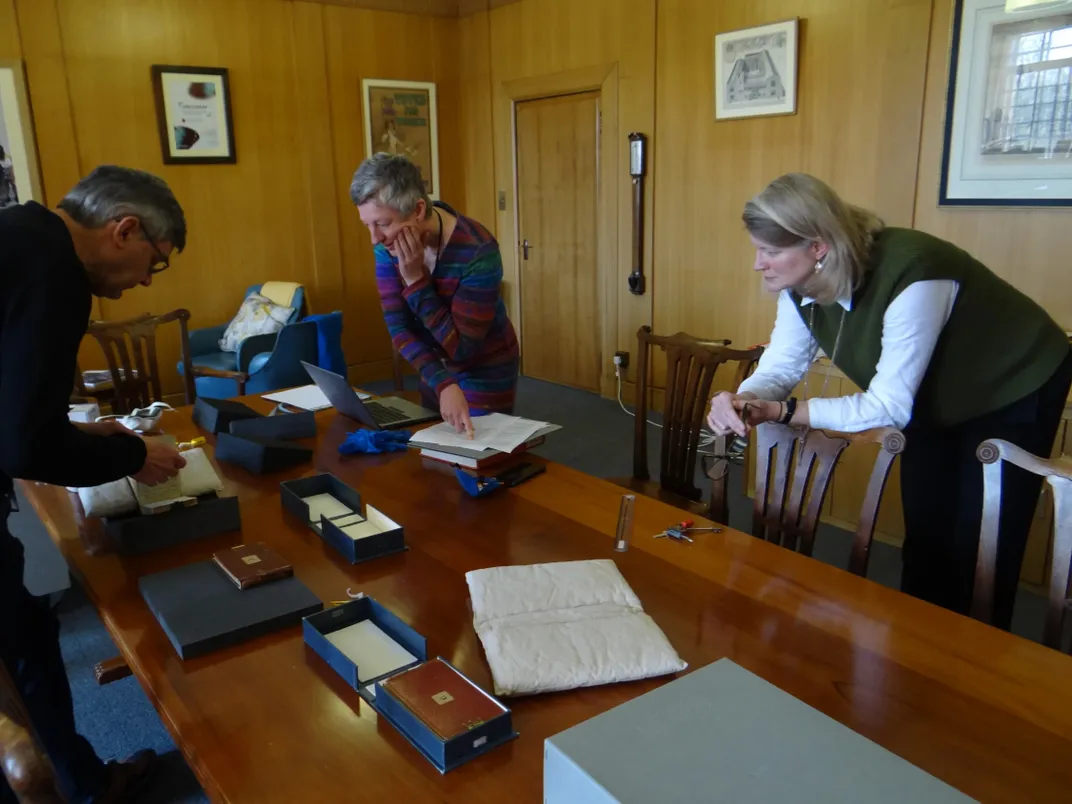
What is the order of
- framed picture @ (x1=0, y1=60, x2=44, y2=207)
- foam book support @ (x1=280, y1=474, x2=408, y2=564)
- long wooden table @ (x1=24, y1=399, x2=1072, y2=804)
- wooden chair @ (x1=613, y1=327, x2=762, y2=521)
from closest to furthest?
long wooden table @ (x1=24, y1=399, x2=1072, y2=804), foam book support @ (x1=280, y1=474, x2=408, y2=564), wooden chair @ (x1=613, y1=327, x2=762, y2=521), framed picture @ (x1=0, y1=60, x2=44, y2=207)

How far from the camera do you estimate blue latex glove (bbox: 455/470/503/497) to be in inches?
66.6

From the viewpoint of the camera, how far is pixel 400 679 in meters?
1.01

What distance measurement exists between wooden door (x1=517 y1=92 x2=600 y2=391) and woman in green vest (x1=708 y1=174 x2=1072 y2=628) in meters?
3.43

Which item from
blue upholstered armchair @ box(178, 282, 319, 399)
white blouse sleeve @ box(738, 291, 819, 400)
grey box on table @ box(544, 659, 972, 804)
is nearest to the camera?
grey box on table @ box(544, 659, 972, 804)

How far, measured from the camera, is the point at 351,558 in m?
1.41

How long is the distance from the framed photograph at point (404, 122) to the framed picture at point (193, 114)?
0.93m

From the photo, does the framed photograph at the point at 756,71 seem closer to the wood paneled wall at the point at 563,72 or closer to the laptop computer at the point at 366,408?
the wood paneled wall at the point at 563,72

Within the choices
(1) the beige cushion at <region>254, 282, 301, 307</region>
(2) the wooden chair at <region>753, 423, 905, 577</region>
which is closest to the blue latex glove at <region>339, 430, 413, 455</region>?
(2) the wooden chair at <region>753, 423, 905, 577</region>

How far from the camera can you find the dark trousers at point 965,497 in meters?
1.68

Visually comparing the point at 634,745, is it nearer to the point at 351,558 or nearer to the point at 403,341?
the point at 351,558

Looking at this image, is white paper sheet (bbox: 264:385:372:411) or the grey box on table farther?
white paper sheet (bbox: 264:385:372:411)

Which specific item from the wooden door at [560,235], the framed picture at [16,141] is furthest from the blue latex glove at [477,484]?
the framed picture at [16,141]

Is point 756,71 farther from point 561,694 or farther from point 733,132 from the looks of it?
point 561,694

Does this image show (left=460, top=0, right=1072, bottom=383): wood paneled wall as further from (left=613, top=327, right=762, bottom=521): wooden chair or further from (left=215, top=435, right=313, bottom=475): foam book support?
(left=215, top=435, right=313, bottom=475): foam book support
